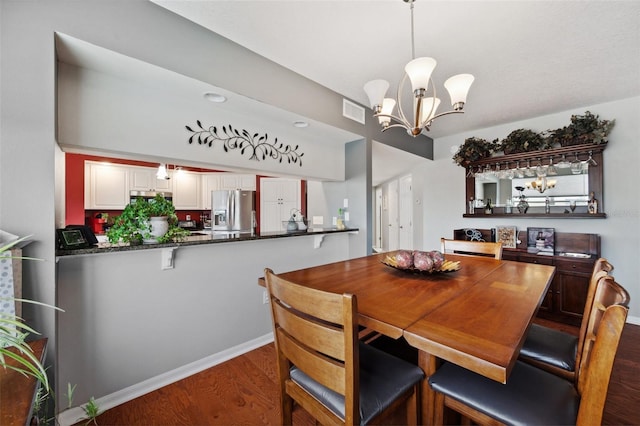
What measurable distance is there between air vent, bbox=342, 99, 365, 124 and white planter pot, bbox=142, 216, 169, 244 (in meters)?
2.00

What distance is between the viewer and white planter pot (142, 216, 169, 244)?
177cm

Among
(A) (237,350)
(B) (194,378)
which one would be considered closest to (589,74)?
(A) (237,350)

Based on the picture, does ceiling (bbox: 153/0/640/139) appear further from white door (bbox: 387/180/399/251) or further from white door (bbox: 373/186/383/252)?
white door (bbox: 373/186/383/252)

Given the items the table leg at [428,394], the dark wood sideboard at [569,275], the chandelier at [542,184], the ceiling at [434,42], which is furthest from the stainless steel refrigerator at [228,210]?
the chandelier at [542,184]

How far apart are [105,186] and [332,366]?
4943 mm

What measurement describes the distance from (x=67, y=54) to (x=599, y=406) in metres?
2.80

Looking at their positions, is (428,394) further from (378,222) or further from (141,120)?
(378,222)

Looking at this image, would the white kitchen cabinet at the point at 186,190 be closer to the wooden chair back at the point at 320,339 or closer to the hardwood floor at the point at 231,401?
the hardwood floor at the point at 231,401

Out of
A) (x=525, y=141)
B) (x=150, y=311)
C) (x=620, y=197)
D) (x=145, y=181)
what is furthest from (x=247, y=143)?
(x=620, y=197)

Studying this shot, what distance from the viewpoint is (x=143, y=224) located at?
175 cm

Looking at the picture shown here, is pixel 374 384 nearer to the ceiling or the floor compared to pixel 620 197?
nearer to the floor

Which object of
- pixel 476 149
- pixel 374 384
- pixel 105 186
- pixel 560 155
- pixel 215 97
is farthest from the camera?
pixel 105 186

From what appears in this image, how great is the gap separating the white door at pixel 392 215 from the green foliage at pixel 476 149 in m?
2.77

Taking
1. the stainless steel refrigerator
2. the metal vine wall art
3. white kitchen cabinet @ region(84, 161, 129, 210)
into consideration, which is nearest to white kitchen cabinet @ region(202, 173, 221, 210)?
white kitchen cabinet @ region(84, 161, 129, 210)
